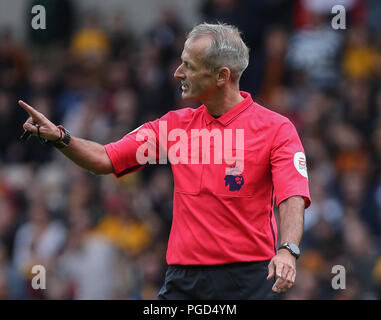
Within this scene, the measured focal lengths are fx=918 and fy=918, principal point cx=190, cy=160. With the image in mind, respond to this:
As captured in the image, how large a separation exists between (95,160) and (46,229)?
5.30 meters

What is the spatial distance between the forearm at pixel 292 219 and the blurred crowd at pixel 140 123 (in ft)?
12.4

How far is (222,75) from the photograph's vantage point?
5312 millimetres

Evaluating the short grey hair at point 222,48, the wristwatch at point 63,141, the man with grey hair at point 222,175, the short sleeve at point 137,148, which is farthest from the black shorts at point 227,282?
the short grey hair at point 222,48

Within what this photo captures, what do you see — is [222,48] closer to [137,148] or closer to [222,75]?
[222,75]

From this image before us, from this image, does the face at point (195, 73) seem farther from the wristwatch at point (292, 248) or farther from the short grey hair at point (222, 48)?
the wristwatch at point (292, 248)

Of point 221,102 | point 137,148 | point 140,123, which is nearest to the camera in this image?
point 221,102

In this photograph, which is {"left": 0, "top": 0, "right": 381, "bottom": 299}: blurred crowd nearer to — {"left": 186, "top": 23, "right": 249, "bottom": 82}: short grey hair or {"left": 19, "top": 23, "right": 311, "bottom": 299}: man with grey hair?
{"left": 19, "top": 23, "right": 311, "bottom": 299}: man with grey hair

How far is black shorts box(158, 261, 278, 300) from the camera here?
5.16 m

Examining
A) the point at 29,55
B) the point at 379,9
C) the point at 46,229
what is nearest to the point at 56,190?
the point at 46,229

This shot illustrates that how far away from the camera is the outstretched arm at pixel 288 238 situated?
4.57 metres

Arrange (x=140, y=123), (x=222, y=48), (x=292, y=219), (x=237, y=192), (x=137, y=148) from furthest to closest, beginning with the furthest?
(x=140, y=123), (x=137, y=148), (x=222, y=48), (x=237, y=192), (x=292, y=219)

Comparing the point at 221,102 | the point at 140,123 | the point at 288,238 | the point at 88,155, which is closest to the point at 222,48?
the point at 221,102

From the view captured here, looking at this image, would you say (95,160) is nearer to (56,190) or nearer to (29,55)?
(56,190)

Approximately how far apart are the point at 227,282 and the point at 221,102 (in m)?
1.04
